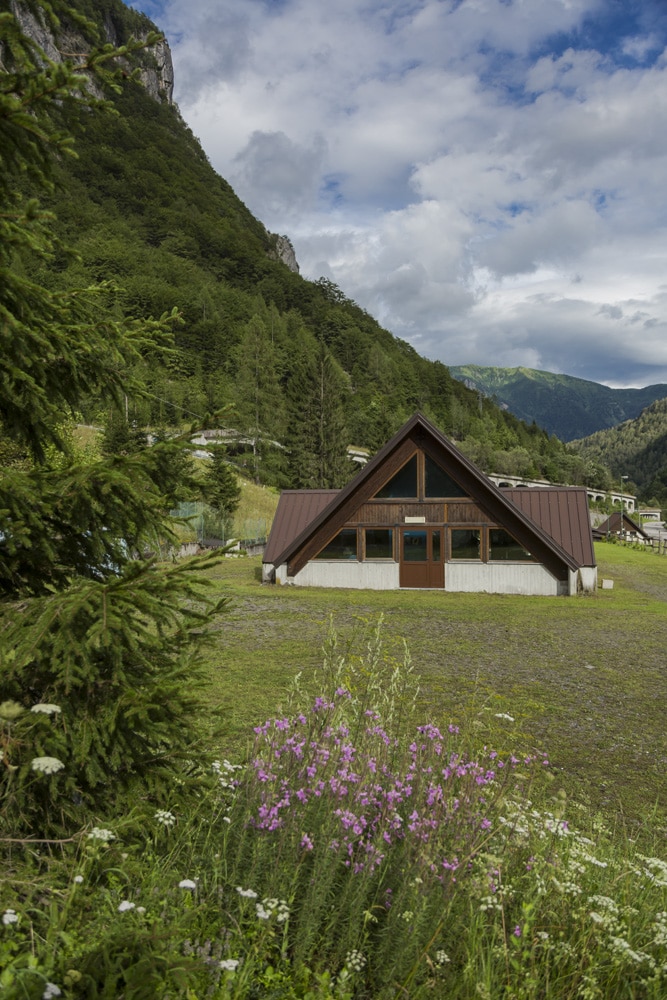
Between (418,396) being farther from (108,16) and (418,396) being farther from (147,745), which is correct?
(108,16)

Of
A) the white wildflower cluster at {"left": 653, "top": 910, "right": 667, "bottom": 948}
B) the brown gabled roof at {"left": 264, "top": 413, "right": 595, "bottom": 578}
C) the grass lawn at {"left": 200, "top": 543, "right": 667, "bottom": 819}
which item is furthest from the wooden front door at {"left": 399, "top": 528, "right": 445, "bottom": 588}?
the white wildflower cluster at {"left": 653, "top": 910, "right": 667, "bottom": 948}

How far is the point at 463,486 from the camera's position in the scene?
24.3 m

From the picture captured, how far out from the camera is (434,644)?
48.1 ft

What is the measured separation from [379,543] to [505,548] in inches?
195

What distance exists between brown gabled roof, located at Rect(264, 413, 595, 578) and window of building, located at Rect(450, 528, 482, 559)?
3.50 ft

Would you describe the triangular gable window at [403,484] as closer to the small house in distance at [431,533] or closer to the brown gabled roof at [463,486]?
the small house in distance at [431,533]

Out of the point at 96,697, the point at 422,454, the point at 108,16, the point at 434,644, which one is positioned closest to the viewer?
the point at 96,697

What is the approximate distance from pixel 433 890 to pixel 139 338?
3.81 metres

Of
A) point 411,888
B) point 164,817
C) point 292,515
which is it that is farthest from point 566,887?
point 292,515

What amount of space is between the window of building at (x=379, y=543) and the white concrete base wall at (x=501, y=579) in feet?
7.86

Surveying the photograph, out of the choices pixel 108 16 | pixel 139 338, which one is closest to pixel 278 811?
pixel 139 338

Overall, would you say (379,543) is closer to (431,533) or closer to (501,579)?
(431,533)

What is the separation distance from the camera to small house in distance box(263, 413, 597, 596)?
78.2 ft

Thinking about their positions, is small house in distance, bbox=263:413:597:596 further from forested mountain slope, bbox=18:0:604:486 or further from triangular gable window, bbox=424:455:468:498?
forested mountain slope, bbox=18:0:604:486
